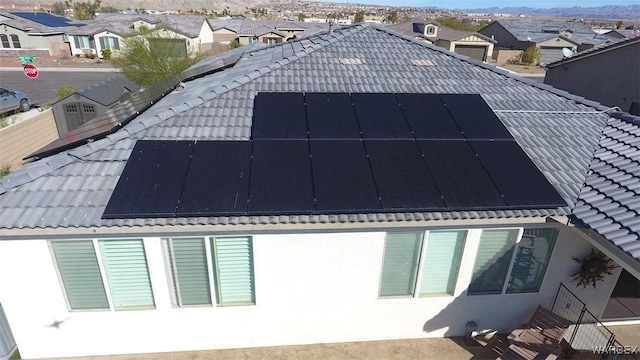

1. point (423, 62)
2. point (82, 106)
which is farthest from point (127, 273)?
point (82, 106)

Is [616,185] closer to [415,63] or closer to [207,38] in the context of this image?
[415,63]

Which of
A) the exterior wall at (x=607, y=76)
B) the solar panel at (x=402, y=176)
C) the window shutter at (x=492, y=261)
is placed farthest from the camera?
the exterior wall at (x=607, y=76)

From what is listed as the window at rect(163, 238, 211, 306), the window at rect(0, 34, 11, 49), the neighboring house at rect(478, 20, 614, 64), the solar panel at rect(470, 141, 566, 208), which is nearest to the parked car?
the window at rect(163, 238, 211, 306)

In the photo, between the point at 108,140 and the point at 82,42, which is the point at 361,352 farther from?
the point at 82,42

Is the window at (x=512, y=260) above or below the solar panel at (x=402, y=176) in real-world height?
below

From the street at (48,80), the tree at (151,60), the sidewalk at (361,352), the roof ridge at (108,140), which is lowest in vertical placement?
the street at (48,80)

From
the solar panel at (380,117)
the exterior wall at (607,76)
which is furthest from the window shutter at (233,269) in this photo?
the exterior wall at (607,76)

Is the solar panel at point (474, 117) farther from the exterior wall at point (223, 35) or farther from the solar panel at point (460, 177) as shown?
the exterior wall at point (223, 35)
